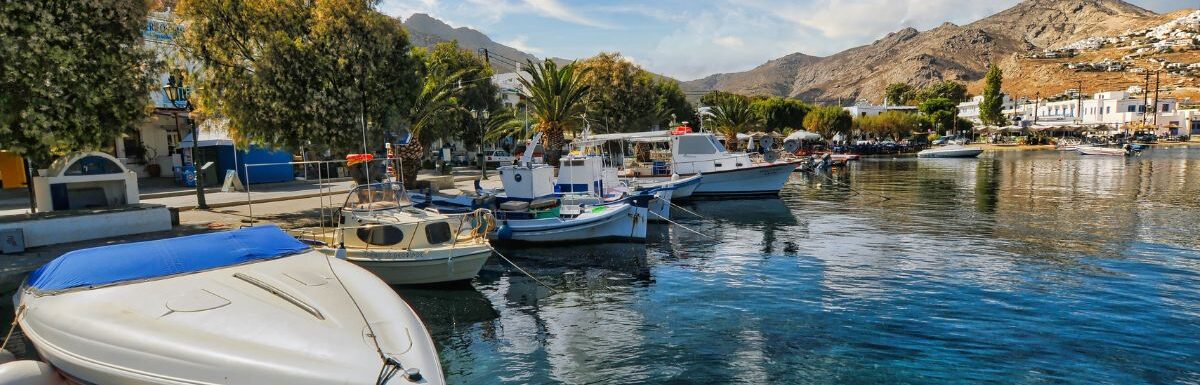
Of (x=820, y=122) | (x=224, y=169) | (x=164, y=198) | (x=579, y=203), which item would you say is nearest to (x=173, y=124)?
(x=224, y=169)

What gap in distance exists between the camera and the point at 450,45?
66.0 meters

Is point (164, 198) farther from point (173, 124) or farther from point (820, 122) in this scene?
Answer: point (820, 122)

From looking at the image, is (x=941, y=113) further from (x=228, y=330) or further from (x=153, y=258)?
(x=228, y=330)

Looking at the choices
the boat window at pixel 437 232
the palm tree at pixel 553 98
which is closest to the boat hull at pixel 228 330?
the boat window at pixel 437 232

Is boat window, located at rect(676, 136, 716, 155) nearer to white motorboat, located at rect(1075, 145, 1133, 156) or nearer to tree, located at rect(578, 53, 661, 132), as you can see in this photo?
tree, located at rect(578, 53, 661, 132)

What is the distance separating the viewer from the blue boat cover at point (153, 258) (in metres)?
8.41

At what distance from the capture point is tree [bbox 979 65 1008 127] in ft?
366

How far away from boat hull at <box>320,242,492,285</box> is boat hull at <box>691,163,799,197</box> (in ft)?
73.2

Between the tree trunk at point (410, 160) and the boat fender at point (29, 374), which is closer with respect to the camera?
the boat fender at point (29, 374)

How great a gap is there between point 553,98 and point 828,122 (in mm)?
68030

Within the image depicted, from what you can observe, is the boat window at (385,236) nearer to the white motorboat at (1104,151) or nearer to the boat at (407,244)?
the boat at (407,244)

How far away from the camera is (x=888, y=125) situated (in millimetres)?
101438

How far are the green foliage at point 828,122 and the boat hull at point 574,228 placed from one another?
252 feet

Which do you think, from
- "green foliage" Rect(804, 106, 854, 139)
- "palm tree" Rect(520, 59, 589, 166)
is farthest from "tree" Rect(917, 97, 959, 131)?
"palm tree" Rect(520, 59, 589, 166)
